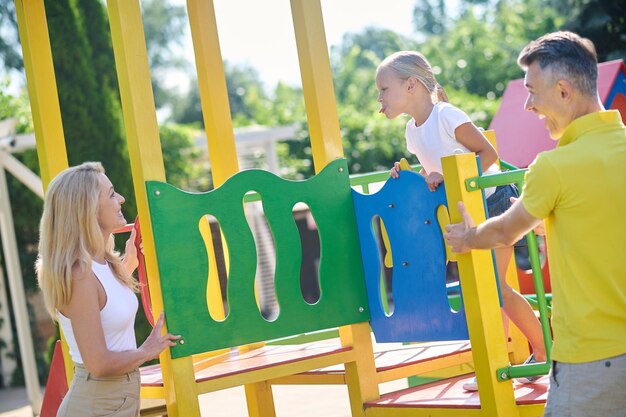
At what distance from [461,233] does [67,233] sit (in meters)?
1.50

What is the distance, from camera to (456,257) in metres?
3.87

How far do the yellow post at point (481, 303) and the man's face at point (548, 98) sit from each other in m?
0.70

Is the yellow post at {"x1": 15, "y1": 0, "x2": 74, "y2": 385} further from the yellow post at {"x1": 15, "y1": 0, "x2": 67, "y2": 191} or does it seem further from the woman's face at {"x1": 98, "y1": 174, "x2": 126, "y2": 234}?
the woman's face at {"x1": 98, "y1": 174, "x2": 126, "y2": 234}

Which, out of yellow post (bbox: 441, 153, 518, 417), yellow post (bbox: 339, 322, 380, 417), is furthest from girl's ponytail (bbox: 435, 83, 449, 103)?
yellow post (bbox: 339, 322, 380, 417)

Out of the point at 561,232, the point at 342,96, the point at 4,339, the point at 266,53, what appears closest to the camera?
the point at 561,232

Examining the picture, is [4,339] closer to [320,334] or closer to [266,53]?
[320,334]

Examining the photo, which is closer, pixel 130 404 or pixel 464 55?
pixel 130 404

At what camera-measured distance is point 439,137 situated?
4270 millimetres

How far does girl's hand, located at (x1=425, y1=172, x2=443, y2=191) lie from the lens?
3996 millimetres

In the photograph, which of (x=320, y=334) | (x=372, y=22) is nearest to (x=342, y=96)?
(x=372, y=22)

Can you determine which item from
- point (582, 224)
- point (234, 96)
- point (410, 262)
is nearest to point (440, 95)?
point (410, 262)

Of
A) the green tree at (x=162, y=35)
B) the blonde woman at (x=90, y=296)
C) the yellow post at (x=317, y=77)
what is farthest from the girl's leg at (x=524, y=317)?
the green tree at (x=162, y=35)

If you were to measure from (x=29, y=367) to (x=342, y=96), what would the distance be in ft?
86.3

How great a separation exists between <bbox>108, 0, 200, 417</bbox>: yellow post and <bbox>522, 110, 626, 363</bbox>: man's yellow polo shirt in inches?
68.9
